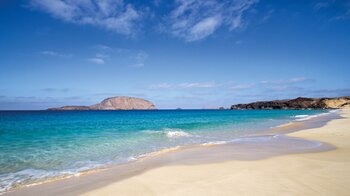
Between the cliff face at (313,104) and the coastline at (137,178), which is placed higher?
the cliff face at (313,104)

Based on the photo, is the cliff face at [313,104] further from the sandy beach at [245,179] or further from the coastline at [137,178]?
the coastline at [137,178]

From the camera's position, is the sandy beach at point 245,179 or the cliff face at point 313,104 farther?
the cliff face at point 313,104

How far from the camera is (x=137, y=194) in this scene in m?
5.54

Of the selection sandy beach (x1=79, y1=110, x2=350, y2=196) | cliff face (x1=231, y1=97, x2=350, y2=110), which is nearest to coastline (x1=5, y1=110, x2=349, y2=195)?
sandy beach (x1=79, y1=110, x2=350, y2=196)

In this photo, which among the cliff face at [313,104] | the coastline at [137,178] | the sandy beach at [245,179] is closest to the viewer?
the sandy beach at [245,179]

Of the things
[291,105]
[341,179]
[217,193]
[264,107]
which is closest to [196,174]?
[217,193]

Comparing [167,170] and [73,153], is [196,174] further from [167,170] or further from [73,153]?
[73,153]

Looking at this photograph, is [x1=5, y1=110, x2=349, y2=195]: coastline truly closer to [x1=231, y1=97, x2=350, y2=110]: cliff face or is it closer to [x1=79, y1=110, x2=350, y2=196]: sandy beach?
[x1=79, y1=110, x2=350, y2=196]: sandy beach

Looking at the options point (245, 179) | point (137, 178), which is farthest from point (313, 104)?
point (137, 178)

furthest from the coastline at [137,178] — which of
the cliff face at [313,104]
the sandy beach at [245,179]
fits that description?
the cliff face at [313,104]

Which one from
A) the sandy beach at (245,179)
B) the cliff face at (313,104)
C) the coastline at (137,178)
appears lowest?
the coastline at (137,178)

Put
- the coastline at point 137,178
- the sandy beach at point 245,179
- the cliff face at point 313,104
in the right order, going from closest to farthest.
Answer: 1. the sandy beach at point 245,179
2. the coastline at point 137,178
3. the cliff face at point 313,104

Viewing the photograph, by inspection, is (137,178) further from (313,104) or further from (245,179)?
(313,104)

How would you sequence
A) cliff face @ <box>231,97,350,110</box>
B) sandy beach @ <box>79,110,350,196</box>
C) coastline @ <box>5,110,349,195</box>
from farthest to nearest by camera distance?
cliff face @ <box>231,97,350,110</box> → coastline @ <box>5,110,349,195</box> → sandy beach @ <box>79,110,350,196</box>
